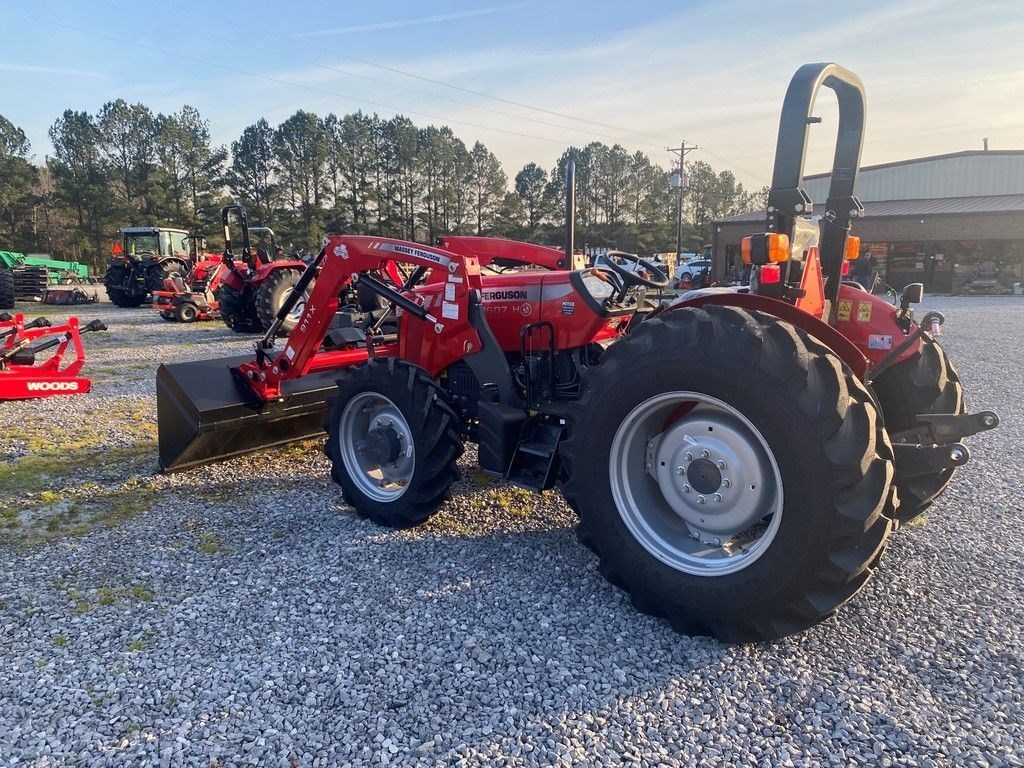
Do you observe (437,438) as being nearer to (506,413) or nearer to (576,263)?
(506,413)

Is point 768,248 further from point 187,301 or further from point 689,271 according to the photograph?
point 689,271

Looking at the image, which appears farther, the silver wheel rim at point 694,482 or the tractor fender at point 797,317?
the tractor fender at point 797,317

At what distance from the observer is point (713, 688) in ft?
8.55

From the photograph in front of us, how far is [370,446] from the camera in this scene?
13.9ft

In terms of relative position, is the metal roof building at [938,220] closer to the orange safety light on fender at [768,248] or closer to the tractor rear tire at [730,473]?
the orange safety light on fender at [768,248]

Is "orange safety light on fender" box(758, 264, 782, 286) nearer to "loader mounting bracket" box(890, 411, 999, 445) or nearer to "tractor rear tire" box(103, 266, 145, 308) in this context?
"loader mounting bracket" box(890, 411, 999, 445)

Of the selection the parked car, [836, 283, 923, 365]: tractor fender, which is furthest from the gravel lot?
the parked car

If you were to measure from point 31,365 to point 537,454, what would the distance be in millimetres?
6461

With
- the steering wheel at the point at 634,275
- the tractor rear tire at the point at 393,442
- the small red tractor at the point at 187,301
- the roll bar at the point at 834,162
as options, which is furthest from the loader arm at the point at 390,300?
the small red tractor at the point at 187,301

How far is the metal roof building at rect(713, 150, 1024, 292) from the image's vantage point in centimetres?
3092

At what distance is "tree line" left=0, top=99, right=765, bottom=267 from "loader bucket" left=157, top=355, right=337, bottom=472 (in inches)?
1600

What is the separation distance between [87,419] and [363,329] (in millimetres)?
2992

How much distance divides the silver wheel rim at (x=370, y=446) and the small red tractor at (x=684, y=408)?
14mm

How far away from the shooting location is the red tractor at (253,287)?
1295 centimetres
